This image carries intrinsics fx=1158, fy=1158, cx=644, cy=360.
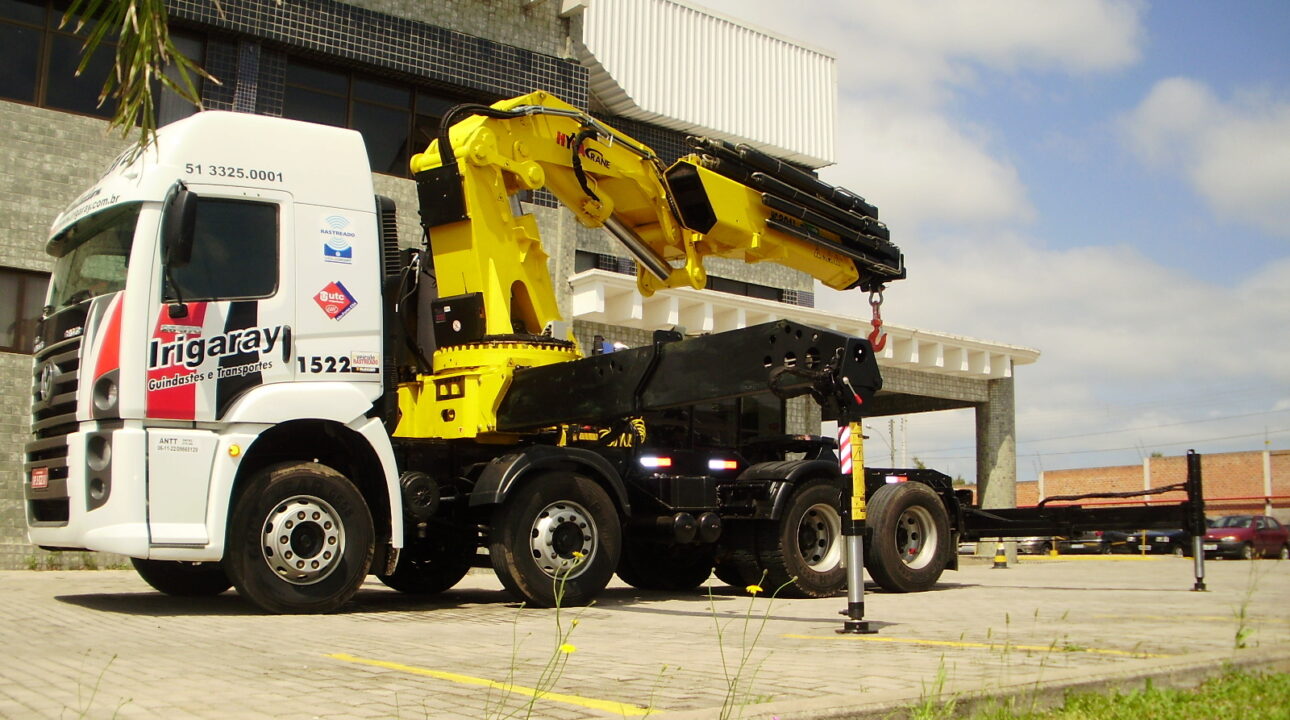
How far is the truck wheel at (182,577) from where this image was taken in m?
10.2

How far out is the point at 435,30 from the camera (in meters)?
18.4

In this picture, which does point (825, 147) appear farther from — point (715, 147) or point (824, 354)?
point (824, 354)

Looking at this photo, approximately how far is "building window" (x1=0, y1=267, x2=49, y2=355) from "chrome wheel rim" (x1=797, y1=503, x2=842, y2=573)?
10306mm

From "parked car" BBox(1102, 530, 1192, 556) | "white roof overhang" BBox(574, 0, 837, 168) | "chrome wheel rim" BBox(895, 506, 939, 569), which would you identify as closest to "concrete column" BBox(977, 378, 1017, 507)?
"parked car" BBox(1102, 530, 1192, 556)

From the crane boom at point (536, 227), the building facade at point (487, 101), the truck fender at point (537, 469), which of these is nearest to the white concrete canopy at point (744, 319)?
the building facade at point (487, 101)

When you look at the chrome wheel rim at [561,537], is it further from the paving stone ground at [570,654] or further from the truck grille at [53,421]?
the truck grille at [53,421]

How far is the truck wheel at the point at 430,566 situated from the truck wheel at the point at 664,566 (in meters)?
1.79

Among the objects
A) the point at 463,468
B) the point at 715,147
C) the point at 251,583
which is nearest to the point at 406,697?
the point at 251,583

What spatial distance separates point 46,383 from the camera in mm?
8750

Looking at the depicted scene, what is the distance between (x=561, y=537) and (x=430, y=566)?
2.42 meters

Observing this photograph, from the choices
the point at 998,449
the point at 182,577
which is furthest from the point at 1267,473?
the point at 182,577

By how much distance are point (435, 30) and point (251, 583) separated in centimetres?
1224

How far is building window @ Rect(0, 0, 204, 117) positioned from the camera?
15.3 m

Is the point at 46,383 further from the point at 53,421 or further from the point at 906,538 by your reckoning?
the point at 906,538
